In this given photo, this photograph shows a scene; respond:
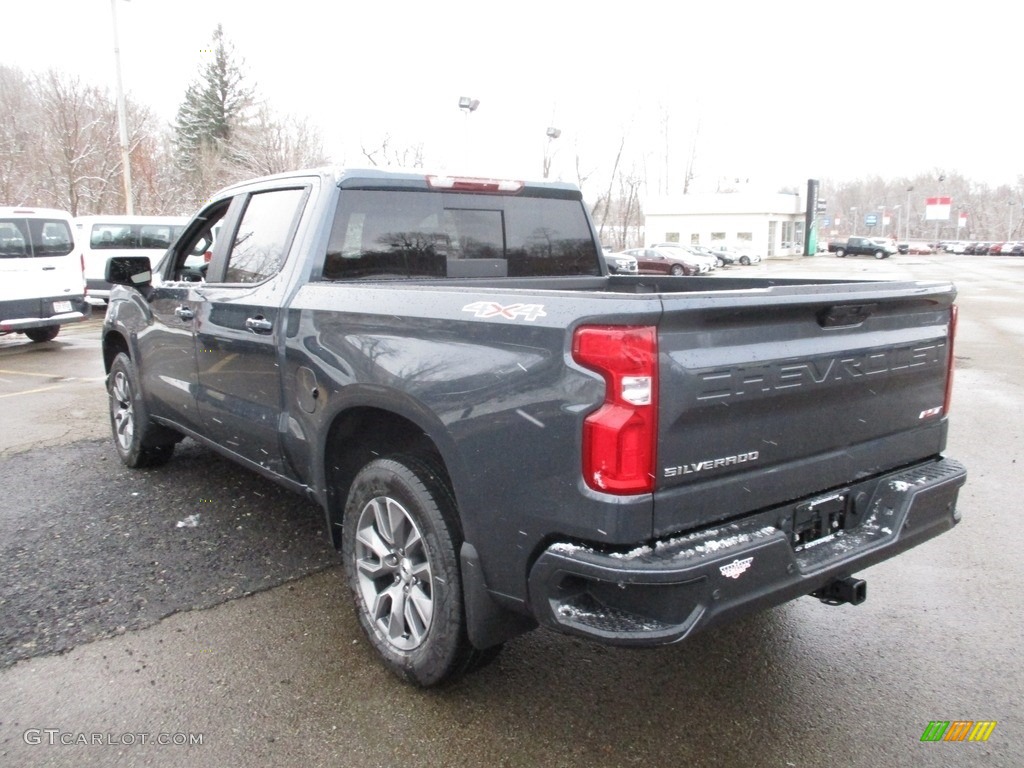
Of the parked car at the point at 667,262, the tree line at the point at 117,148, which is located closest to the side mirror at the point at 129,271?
the tree line at the point at 117,148

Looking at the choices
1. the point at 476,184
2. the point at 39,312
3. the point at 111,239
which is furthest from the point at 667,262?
the point at 476,184

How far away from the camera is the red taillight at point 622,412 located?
7.27ft

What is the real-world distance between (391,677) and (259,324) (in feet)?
5.62

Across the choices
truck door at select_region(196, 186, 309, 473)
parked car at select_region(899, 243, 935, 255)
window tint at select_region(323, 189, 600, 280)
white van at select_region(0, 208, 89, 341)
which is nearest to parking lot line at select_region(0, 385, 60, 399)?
white van at select_region(0, 208, 89, 341)

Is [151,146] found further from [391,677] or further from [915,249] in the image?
[915,249]

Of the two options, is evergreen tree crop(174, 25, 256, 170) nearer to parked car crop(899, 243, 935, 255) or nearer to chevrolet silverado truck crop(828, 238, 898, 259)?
chevrolet silverado truck crop(828, 238, 898, 259)

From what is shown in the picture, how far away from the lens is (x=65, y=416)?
7.75 meters

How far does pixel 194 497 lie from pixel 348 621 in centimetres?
212

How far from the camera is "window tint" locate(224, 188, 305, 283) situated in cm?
385

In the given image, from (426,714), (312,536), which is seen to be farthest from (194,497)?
(426,714)

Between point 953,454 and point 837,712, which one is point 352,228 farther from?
point 953,454

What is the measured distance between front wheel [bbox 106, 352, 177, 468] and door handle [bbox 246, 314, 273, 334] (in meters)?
2.02

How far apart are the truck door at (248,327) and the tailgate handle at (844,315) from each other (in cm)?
229

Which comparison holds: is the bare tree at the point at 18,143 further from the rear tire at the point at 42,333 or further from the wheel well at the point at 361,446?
the wheel well at the point at 361,446
